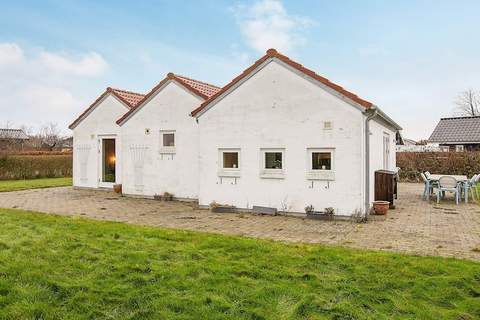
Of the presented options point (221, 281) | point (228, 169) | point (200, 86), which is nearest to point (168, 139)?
point (200, 86)

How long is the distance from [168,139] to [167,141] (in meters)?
0.10

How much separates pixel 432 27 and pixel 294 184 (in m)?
12.8

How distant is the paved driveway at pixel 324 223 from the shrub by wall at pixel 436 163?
34.8 feet

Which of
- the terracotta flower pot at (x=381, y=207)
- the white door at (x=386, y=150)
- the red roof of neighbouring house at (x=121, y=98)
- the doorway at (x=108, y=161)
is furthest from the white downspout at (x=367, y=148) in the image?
the doorway at (x=108, y=161)

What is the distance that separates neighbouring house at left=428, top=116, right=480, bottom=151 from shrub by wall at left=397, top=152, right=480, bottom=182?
376 inches

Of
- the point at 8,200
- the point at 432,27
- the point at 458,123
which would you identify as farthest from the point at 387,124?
the point at 458,123

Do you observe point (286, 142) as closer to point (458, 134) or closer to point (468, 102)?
point (458, 134)

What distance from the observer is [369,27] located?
681 inches

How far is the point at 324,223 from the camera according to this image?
10.0 metres

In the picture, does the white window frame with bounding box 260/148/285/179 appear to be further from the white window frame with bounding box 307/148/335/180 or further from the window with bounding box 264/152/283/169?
the white window frame with bounding box 307/148/335/180

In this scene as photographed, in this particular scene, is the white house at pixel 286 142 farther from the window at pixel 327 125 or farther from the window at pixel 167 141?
the window at pixel 167 141

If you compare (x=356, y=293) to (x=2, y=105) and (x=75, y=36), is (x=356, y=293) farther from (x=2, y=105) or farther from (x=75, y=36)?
(x=2, y=105)

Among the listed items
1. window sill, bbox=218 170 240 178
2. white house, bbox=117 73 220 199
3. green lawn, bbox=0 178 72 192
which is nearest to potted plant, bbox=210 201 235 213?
window sill, bbox=218 170 240 178

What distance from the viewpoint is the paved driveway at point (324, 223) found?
7.58 metres
